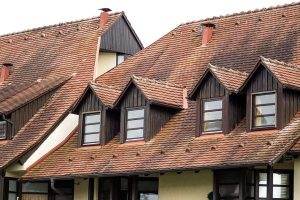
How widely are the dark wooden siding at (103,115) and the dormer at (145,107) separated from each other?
25.8 inches

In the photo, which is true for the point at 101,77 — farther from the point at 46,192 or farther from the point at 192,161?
the point at 192,161

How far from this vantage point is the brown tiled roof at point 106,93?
40688mm

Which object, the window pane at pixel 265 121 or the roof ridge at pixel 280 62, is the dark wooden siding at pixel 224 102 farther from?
the roof ridge at pixel 280 62

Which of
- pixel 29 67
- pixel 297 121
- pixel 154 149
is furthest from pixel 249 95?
pixel 29 67

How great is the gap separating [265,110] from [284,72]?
133 cm

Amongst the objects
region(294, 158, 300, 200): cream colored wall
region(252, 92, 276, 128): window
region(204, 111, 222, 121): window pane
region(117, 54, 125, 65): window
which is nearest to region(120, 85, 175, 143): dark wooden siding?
region(204, 111, 222, 121): window pane

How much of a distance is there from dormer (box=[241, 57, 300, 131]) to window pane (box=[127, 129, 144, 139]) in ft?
16.3

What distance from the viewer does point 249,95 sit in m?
35.9

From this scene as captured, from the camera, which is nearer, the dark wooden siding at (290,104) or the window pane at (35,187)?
the dark wooden siding at (290,104)

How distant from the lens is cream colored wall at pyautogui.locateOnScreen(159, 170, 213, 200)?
36625mm

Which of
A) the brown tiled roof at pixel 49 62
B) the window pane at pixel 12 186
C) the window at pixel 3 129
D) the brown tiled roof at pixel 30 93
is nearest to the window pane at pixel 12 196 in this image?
the window pane at pixel 12 186

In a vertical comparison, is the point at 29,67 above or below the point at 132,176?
above

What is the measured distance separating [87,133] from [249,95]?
7.94 m

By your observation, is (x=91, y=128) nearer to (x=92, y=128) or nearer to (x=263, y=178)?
(x=92, y=128)
